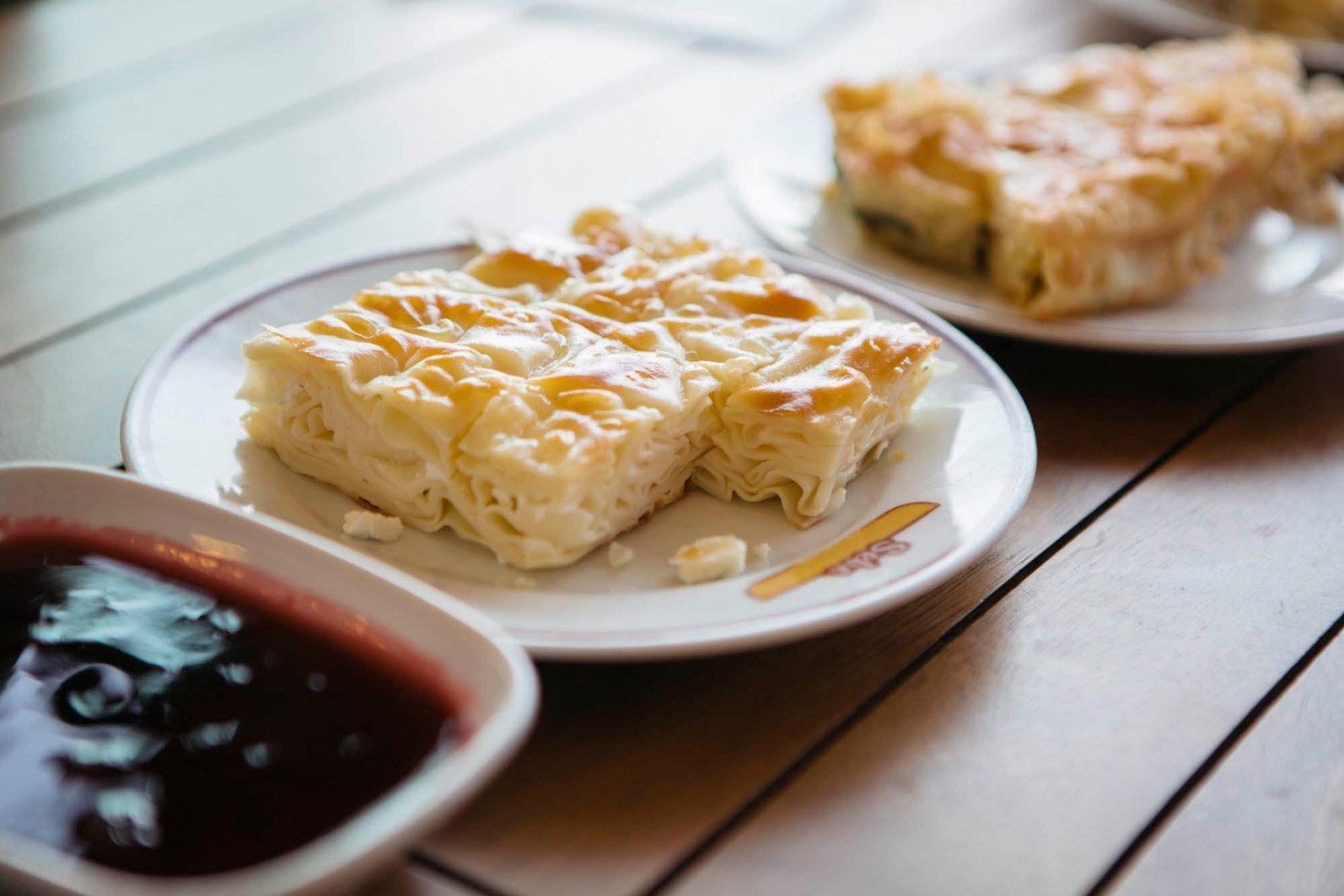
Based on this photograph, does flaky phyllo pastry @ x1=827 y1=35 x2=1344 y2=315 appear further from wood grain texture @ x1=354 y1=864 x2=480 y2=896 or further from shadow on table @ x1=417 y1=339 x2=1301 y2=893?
wood grain texture @ x1=354 y1=864 x2=480 y2=896

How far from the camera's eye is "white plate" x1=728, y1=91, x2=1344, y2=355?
6.95 feet

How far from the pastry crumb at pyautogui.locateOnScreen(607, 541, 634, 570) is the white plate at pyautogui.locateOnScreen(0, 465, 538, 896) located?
0.95ft

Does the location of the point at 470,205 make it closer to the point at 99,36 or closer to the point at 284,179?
the point at 284,179

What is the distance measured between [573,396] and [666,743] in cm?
42

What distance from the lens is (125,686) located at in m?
1.17

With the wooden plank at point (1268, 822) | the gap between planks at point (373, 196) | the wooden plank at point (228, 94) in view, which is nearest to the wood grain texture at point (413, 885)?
the wooden plank at point (1268, 822)

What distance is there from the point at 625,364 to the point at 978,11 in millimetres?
2941

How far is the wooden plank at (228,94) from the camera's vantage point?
2.74 metres

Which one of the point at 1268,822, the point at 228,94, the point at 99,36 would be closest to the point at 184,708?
the point at 1268,822

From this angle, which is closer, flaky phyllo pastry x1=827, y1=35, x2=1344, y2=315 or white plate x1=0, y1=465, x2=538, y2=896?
white plate x1=0, y1=465, x2=538, y2=896

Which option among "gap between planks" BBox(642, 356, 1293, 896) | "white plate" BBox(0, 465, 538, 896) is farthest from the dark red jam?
"gap between planks" BBox(642, 356, 1293, 896)

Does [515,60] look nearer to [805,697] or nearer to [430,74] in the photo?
[430,74]

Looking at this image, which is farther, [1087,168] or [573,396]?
[1087,168]

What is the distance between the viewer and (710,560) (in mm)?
1485
